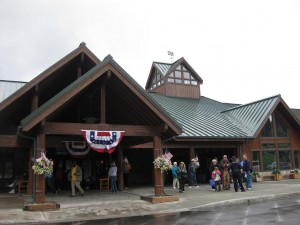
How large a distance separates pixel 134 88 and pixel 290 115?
16.4 meters

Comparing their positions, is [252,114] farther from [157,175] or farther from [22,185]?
[22,185]

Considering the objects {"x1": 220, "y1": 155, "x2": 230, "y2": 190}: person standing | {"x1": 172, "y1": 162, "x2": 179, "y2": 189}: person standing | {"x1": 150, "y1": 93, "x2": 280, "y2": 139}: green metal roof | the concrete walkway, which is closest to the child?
{"x1": 220, "y1": 155, "x2": 230, "y2": 190}: person standing

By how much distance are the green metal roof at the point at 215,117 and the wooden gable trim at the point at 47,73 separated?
7493 millimetres

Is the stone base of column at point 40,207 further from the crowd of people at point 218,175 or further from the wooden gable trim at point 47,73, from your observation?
the wooden gable trim at point 47,73

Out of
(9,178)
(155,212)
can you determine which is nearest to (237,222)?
(155,212)

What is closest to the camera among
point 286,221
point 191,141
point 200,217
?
point 286,221

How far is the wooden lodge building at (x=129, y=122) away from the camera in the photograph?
13.0 metres

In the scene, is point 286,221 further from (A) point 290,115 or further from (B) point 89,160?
(A) point 290,115

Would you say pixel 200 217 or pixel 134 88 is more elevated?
pixel 134 88

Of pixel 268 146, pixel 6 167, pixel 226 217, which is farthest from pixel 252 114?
pixel 6 167

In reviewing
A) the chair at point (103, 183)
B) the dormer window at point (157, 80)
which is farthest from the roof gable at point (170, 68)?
the chair at point (103, 183)

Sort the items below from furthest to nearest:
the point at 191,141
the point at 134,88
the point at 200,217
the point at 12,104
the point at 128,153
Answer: the point at 128,153
the point at 191,141
the point at 12,104
the point at 134,88
the point at 200,217

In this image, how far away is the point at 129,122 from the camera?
50.8 ft

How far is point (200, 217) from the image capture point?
9.99 metres
